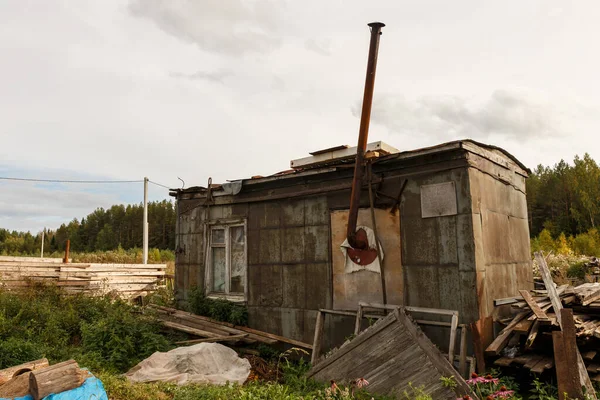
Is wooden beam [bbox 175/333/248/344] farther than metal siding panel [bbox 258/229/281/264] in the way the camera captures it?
No

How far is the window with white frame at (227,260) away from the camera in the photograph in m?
9.59

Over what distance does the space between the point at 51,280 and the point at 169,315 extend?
258 inches

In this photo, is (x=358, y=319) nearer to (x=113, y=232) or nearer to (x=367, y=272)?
(x=367, y=272)

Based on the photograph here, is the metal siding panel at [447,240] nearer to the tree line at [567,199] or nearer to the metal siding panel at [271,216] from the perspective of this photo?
the metal siding panel at [271,216]

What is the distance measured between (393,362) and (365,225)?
8.14 feet

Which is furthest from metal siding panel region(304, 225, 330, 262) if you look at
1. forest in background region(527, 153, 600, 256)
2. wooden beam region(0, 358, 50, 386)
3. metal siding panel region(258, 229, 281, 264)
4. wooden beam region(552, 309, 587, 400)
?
forest in background region(527, 153, 600, 256)

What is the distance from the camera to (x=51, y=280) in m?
13.9

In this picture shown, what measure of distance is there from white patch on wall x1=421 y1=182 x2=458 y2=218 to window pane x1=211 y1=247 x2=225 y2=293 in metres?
5.06

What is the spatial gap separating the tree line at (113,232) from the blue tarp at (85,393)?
197ft

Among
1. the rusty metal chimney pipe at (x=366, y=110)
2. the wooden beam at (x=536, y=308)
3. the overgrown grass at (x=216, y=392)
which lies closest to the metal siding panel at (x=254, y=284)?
the rusty metal chimney pipe at (x=366, y=110)

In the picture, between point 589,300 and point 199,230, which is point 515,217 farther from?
point 199,230

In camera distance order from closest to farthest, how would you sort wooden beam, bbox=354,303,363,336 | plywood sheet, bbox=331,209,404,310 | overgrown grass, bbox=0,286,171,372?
wooden beam, bbox=354,303,363,336 < plywood sheet, bbox=331,209,404,310 < overgrown grass, bbox=0,286,171,372

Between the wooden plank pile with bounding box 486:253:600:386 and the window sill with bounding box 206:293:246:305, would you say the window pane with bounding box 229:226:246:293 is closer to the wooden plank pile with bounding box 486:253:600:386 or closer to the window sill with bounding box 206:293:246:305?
the window sill with bounding box 206:293:246:305

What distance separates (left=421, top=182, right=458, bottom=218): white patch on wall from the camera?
6688 millimetres
